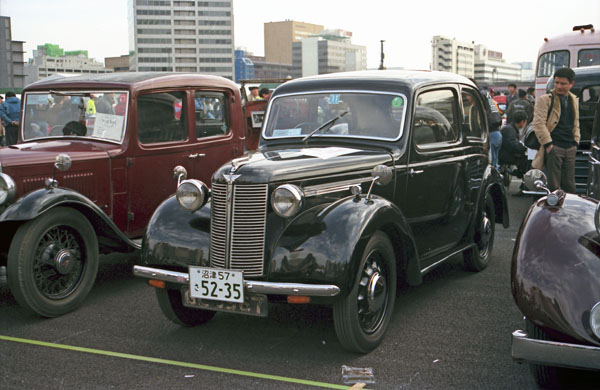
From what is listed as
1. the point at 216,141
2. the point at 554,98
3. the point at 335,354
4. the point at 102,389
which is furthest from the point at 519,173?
the point at 102,389

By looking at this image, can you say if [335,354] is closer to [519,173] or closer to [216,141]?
[216,141]

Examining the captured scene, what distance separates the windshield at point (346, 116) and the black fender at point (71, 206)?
62.8 inches

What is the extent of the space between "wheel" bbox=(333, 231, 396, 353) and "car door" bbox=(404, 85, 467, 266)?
795mm

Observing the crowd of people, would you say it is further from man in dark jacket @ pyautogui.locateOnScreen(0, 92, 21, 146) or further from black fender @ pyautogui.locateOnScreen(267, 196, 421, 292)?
man in dark jacket @ pyautogui.locateOnScreen(0, 92, 21, 146)

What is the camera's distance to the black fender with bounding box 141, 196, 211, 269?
14.2ft

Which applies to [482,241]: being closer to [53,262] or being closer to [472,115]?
[472,115]

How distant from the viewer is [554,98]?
7.60 metres

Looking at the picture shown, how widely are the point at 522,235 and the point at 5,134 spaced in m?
14.3

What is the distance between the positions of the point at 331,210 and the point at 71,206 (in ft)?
7.91

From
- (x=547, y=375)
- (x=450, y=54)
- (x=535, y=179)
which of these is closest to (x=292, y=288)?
(x=547, y=375)

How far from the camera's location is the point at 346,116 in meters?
5.38

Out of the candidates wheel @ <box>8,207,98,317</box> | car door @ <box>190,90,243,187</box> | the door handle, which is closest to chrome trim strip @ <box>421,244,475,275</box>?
the door handle

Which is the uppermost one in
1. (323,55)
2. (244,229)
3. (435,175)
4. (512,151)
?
(323,55)

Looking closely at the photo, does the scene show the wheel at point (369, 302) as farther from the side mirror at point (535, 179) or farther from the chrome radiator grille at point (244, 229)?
the side mirror at point (535, 179)
